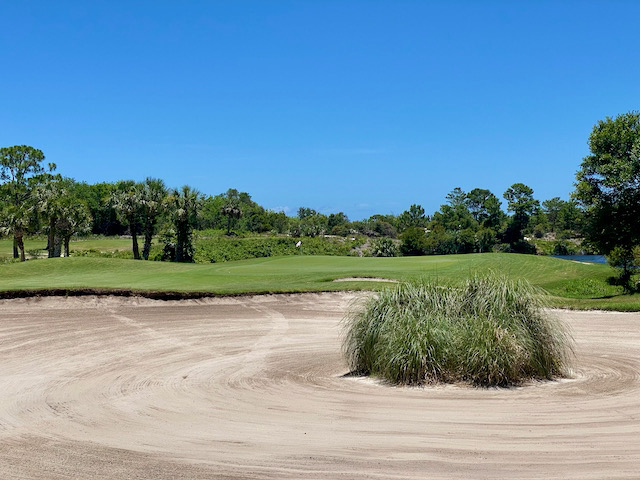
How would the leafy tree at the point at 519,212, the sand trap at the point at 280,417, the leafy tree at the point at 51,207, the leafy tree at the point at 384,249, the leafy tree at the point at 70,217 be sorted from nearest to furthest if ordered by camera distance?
1. the sand trap at the point at 280,417
2. the leafy tree at the point at 51,207
3. the leafy tree at the point at 70,217
4. the leafy tree at the point at 384,249
5. the leafy tree at the point at 519,212

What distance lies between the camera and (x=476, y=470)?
6.84 m

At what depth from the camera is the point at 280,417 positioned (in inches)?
362

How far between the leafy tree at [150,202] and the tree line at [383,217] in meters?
0.12

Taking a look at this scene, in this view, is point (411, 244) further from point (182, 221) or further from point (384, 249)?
point (182, 221)

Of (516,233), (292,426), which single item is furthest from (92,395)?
(516,233)

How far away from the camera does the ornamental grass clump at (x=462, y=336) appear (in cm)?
1083

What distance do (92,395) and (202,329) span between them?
24.9ft

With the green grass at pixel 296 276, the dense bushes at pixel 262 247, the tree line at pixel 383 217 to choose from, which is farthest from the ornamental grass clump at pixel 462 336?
the dense bushes at pixel 262 247

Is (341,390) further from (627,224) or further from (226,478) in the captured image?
(627,224)

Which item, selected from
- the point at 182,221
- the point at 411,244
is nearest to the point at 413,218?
the point at 411,244

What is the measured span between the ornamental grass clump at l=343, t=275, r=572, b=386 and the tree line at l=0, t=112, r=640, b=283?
19.8m

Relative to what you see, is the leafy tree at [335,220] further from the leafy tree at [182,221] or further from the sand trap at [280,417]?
the sand trap at [280,417]

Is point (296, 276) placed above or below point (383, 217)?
below

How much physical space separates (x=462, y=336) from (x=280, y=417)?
3789 millimetres
